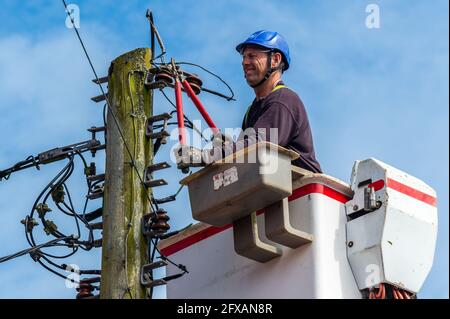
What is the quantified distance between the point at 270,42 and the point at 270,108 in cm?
90

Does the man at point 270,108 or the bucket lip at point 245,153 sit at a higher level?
the man at point 270,108

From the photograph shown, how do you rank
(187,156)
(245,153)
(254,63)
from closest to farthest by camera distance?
1. (245,153)
2. (187,156)
3. (254,63)

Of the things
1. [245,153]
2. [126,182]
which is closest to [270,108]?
[245,153]

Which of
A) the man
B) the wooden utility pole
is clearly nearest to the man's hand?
the man

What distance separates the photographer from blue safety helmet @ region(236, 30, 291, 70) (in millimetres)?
13430

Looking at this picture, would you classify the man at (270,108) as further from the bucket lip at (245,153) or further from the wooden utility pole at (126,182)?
the wooden utility pole at (126,182)

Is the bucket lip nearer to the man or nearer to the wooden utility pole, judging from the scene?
the man

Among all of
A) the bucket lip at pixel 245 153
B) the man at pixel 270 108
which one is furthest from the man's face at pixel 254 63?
the bucket lip at pixel 245 153

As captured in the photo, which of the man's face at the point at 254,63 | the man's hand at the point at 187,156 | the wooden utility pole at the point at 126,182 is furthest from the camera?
the man's face at the point at 254,63

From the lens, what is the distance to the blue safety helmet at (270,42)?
13.4 m

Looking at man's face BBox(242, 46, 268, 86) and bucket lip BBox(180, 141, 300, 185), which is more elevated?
man's face BBox(242, 46, 268, 86)

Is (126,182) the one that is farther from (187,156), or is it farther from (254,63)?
(254,63)

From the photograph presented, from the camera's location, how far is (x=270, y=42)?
13.4 meters
